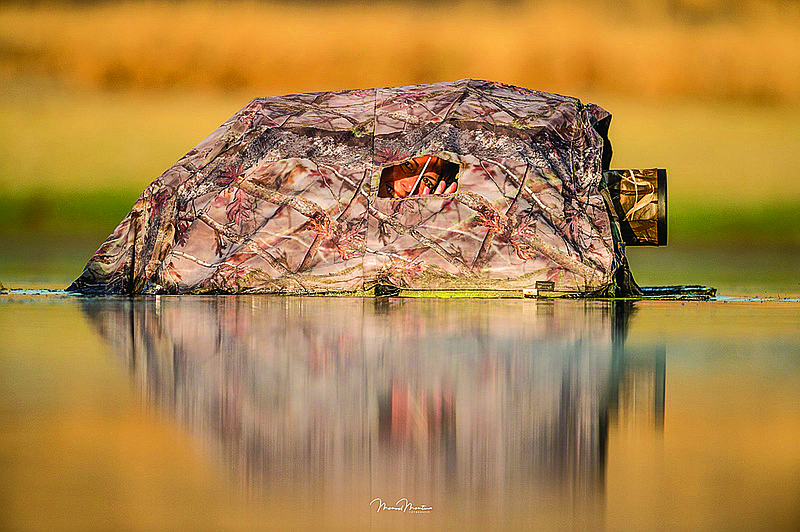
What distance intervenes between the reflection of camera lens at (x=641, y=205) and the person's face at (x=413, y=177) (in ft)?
4.00

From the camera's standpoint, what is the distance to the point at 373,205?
633 cm

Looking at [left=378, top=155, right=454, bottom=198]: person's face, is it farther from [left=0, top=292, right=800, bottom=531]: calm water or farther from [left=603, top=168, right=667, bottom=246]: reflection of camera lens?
[left=0, top=292, right=800, bottom=531]: calm water

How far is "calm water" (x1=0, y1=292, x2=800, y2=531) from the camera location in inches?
32.5

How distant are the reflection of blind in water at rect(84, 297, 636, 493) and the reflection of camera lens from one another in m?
3.47

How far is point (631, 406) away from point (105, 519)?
2.86 ft

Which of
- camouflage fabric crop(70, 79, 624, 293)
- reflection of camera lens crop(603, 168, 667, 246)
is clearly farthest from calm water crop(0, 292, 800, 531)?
reflection of camera lens crop(603, 168, 667, 246)

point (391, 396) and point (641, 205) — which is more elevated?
point (641, 205)

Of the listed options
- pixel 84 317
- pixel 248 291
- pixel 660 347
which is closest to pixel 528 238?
pixel 248 291

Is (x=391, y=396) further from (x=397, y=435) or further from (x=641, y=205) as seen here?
(x=641, y=205)

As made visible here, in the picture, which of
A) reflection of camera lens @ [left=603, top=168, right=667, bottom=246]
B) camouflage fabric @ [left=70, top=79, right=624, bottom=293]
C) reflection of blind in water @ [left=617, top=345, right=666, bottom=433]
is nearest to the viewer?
reflection of blind in water @ [left=617, top=345, right=666, bottom=433]

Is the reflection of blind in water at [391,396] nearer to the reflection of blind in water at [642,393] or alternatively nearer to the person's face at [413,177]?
the reflection of blind in water at [642,393]

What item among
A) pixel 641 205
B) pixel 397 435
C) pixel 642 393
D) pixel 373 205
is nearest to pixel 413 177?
pixel 373 205

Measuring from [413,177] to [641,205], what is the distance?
1.65 meters

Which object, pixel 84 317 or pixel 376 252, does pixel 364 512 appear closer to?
pixel 84 317
